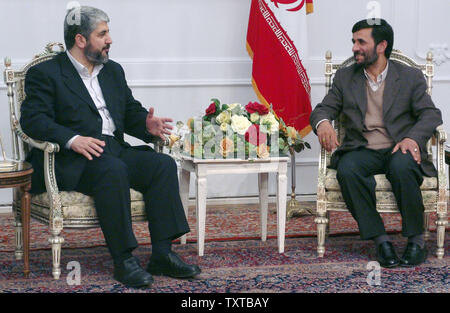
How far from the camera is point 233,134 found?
13.2ft

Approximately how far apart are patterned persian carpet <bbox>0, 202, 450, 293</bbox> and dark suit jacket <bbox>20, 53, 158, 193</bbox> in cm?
51

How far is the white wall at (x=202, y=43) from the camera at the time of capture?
17.4 feet

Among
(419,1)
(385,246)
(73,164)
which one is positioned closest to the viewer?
(73,164)

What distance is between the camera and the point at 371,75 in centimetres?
434

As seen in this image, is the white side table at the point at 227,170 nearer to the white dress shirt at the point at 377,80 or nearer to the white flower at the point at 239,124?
the white flower at the point at 239,124

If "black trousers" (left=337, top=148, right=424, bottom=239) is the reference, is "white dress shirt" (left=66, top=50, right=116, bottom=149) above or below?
above

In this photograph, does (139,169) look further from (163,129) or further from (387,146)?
(387,146)

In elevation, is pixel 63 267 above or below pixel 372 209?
below

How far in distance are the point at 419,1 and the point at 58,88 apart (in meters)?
3.29

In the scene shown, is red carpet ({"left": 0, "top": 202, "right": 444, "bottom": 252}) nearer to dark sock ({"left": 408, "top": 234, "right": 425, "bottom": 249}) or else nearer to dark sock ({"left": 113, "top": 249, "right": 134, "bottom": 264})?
dark sock ({"left": 408, "top": 234, "right": 425, "bottom": 249})

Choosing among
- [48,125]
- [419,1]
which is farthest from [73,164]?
[419,1]

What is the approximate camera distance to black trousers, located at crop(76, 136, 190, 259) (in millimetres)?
3568

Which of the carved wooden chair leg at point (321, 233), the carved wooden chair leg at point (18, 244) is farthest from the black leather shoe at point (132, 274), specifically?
the carved wooden chair leg at point (321, 233)

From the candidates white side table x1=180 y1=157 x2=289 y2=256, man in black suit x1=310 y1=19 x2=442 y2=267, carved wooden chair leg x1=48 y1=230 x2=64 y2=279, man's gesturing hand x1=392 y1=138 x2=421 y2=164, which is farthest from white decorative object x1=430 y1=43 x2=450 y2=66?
carved wooden chair leg x1=48 y1=230 x2=64 y2=279
